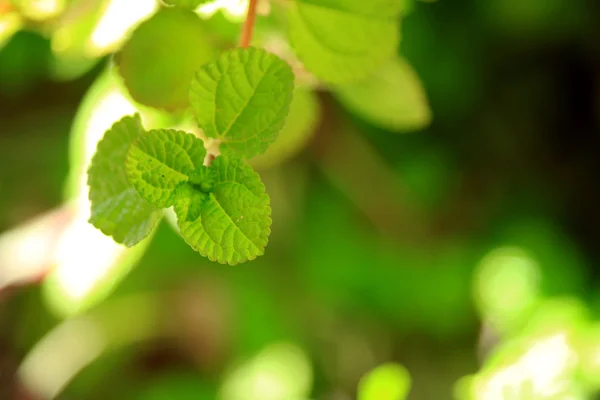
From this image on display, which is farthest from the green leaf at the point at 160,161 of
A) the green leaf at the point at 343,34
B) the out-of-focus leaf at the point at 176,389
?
the out-of-focus leaf at the point at 176,389

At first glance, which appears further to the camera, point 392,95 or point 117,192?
point 392,95

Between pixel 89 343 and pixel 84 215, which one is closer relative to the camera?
pixel 84 215

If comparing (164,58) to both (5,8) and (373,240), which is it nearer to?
(5,8)

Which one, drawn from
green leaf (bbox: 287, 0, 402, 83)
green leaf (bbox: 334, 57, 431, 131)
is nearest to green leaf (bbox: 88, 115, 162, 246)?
green leaf (bbox: 287, 0, 402, 83)

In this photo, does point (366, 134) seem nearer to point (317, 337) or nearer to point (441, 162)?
point (441, 162)

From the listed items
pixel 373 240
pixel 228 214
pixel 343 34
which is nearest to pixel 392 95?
pixel 343 34

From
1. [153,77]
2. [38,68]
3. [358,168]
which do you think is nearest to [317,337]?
[358,168]

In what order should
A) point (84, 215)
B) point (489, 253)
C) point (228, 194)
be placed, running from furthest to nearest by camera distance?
point (489, 253), point (84, 215), point (228, 194)
